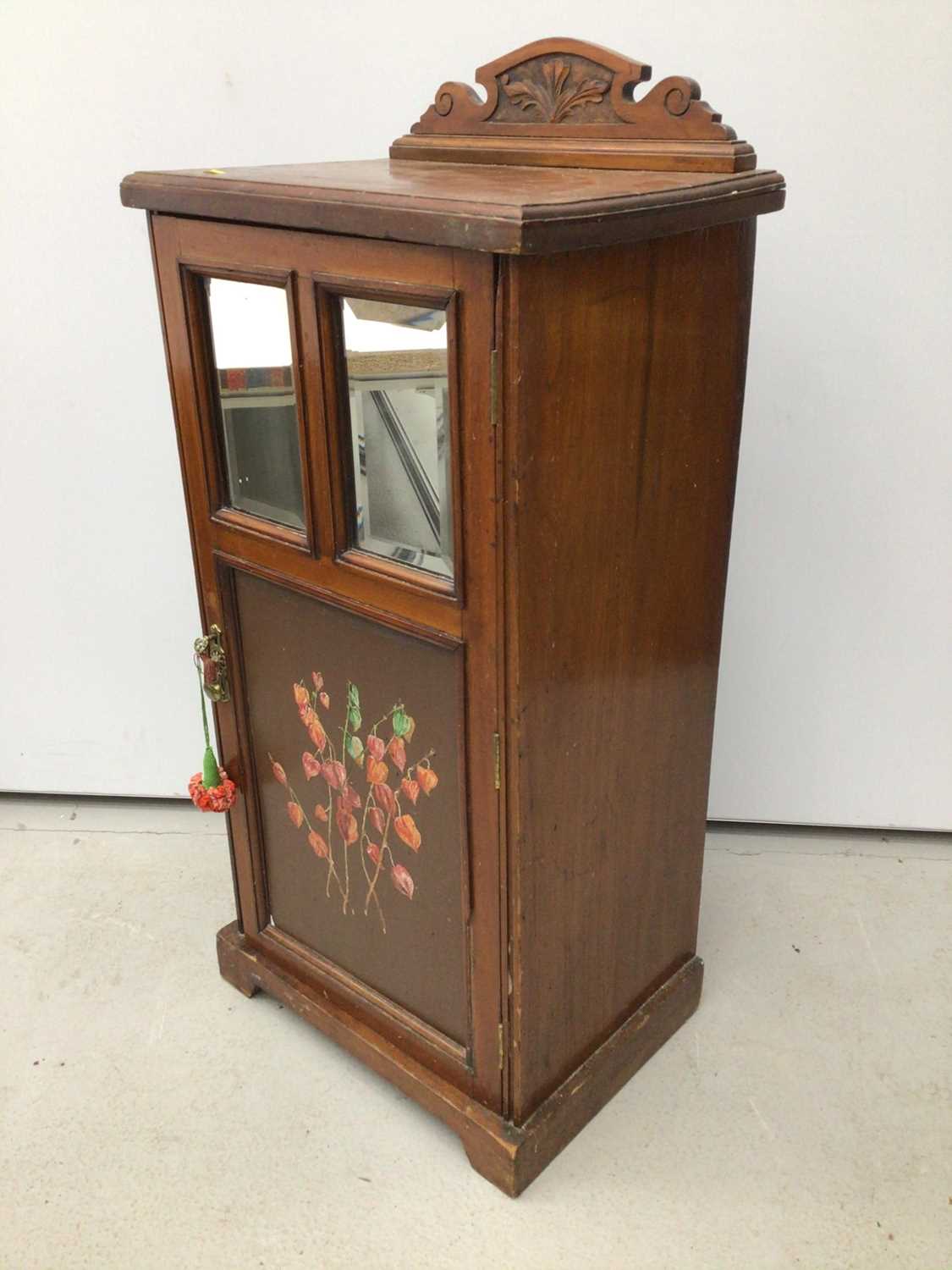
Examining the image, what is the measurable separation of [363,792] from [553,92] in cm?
94

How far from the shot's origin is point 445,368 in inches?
48.0

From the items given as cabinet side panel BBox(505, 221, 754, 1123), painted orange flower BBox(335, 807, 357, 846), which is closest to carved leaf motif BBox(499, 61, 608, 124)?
cabinet side panel BBox(505, 221, 754, 1123)

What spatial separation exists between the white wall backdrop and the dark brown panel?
0.68 m

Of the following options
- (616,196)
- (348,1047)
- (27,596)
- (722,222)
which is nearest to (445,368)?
(616,196)

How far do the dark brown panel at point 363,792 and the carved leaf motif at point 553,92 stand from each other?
699 mm

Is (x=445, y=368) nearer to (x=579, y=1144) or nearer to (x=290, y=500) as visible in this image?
(x=290, y=500)

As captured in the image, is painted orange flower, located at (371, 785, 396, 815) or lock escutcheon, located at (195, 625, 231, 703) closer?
painted orange flower, located at (371, 785, 396, 815)

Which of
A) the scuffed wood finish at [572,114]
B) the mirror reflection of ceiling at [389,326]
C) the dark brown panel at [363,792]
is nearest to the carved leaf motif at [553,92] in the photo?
the scuffed wood finish at [572,114]

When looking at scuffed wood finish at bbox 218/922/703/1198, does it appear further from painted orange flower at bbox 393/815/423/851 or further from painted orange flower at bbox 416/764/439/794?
painted orange flower at bbox 416/764/439/794

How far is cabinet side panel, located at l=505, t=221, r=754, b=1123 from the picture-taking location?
120cm

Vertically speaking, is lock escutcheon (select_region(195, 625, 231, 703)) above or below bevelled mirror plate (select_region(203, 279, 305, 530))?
below

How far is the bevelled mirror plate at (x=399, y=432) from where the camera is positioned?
4.08 feet

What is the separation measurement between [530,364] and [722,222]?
1.08ft

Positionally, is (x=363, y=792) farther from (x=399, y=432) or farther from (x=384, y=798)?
(x=399, y=432)
